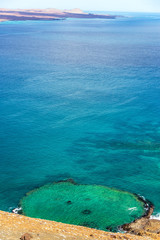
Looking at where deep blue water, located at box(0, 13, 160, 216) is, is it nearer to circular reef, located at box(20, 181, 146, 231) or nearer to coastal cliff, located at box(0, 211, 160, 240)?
circular reef, located at box(20, 181, 146, 231)

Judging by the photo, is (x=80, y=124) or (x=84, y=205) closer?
(x=84, y=205)

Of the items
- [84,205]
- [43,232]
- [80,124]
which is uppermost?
[80,124]

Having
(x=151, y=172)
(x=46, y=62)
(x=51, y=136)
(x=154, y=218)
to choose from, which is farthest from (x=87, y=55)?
(x=154, y=218)

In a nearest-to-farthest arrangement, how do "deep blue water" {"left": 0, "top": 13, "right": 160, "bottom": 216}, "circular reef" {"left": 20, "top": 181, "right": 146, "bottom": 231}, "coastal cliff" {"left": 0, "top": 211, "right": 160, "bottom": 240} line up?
"coastal cliff" {"left": 0, "top": 211, "right": 160, "bottom": 240}
"circular reef" {"left": 20, "top": 181, "right": 146, "bottom": 231}
"deep blue water" {"left": 0, "top": 13, "right": 160, "bottom": 216}

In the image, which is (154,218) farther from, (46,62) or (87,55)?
(87,55)

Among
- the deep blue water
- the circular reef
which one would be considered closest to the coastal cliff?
the circular reef

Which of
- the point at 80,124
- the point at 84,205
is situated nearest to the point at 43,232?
the point at 84,205

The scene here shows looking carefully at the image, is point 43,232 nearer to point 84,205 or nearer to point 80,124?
point 84,205
